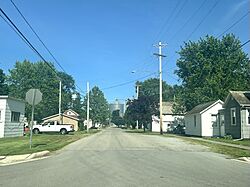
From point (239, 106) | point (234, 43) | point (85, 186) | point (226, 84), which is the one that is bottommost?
point (85, 186)

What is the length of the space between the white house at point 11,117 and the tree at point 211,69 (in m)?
28.8

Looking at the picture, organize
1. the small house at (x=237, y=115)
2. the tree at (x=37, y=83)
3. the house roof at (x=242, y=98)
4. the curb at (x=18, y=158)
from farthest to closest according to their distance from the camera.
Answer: the tree at (x=37, y=83) → the house roof at (x=242, y=98) → the small house at (x=237, y=115) → the curb at (x=18, y=158)

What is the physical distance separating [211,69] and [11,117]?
35.7m

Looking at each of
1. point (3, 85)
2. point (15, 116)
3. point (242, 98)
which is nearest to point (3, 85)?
point (3, 85)

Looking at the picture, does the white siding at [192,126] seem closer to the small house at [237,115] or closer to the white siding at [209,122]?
the white siding at [209,122]

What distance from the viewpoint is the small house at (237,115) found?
3466cm

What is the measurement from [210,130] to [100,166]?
1308 inches

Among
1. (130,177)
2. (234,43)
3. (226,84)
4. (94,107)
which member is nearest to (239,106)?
(226,84)

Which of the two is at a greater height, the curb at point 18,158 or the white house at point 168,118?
the white house at point 168,118

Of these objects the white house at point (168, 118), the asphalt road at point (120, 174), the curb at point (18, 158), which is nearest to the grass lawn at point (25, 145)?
the curb at point (18, 158)

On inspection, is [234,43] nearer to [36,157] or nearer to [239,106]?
[239,106]

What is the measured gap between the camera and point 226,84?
55875 mm

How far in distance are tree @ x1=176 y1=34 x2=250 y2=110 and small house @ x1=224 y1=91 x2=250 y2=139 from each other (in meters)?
16.8

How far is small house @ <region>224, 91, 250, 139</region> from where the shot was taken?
114ft
